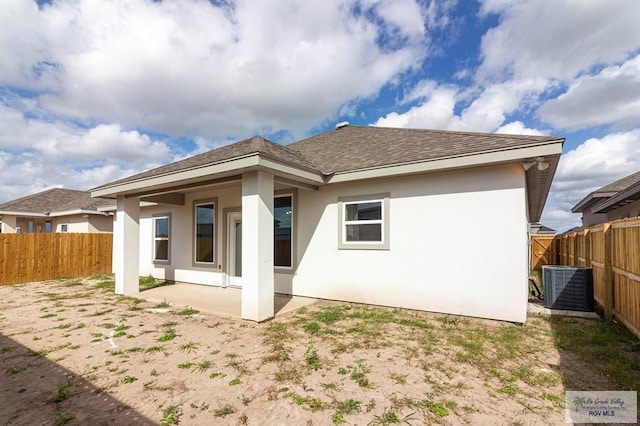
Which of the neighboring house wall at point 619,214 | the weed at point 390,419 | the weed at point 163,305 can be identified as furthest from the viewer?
the neighboring house wall at point 619,214

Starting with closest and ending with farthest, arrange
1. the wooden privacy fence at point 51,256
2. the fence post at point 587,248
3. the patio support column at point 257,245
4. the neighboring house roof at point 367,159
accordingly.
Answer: the neighboring house roof at point 367,159 → the patio support column at point 257,245 → the fence post at point 587,248 → the wooden privacy fence at point 51,256

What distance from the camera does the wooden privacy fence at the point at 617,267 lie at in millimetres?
4660

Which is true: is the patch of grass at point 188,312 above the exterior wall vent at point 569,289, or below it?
below

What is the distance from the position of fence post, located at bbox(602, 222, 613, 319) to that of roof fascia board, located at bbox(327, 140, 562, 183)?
2626 millimetres

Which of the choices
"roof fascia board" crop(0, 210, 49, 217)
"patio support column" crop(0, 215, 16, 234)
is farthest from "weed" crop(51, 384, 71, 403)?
"patio support column" crop(0, 215, 16, 234)

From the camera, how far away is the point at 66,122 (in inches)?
565

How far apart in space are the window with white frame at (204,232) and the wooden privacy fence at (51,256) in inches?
259

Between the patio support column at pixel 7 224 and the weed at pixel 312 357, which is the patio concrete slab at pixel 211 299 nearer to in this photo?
the weed at pixel 312 357

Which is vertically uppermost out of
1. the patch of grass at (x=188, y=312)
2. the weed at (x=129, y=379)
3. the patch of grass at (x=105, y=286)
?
the weed at (x=129, y=379)

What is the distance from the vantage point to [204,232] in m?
9.62

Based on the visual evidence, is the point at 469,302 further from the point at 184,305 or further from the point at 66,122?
the point at 66,122

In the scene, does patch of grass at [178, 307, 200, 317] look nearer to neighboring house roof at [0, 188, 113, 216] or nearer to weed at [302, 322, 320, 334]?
weed at [302, 322, 320, 334]

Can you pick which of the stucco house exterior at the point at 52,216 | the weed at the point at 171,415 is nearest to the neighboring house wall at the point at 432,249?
the weed at the point at 171,415

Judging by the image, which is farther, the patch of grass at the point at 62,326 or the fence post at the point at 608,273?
the fence post at the point at 608,273
